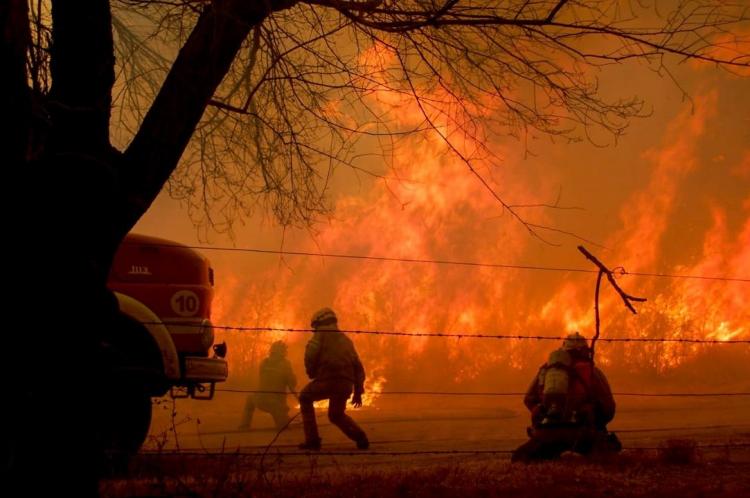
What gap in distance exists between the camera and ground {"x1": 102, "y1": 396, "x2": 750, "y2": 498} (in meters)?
5.90

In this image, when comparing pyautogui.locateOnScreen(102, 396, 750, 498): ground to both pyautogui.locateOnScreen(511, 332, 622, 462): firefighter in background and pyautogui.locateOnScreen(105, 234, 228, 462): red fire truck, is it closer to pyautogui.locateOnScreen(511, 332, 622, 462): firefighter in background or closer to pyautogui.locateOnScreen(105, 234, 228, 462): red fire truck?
pyautogui.locateOnScreen(511, 332, 622, 462): firefighter in background

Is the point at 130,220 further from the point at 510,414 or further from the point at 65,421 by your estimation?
the point at 510,414

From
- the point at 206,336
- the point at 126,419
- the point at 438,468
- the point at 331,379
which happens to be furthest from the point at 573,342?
the point at 126,419

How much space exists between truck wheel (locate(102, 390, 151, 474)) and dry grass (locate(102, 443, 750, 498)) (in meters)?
0.35

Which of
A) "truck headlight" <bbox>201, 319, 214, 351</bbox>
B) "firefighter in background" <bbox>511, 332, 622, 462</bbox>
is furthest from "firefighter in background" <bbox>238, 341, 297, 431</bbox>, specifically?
"firefighter in background" <bbox>511, 332, 622, 462</bbox>

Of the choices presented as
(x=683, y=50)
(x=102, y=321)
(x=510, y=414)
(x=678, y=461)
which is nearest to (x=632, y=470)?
(x=678, y=461)

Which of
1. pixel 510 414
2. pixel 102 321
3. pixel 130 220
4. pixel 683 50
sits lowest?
pixel 510 414

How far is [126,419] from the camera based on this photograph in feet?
25.6

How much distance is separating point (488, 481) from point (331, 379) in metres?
4.31

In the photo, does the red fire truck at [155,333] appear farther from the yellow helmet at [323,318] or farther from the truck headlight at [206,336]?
the yellow helmet at [323,318]

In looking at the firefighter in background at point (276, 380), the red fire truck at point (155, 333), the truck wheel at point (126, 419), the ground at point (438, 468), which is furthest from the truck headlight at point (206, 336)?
the firefighter in background at point (276, 380)

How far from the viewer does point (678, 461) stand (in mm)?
7672

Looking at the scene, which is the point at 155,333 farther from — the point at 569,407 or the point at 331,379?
the point at 569,407

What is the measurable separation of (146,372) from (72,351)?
3022 millimetres
